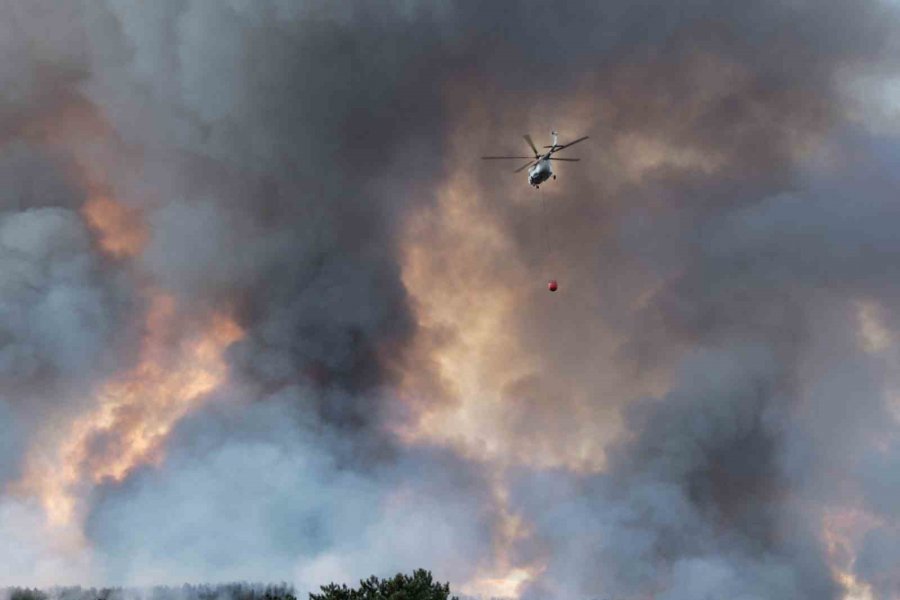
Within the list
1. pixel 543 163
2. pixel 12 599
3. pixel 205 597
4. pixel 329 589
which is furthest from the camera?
pixel 205 597

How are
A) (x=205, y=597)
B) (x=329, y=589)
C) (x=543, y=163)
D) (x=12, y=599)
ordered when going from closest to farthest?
1. (x=329, y=589)
2. (x=543, y=163)
3. (x=12, y=599)
4. (x=205, y=597)

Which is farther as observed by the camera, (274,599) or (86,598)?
(86,598)

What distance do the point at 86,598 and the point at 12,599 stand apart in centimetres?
1611

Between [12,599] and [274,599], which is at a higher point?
[12,599]

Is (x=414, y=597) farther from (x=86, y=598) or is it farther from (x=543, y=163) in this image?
(x=86, y=598)

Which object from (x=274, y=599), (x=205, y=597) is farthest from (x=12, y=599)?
(x=274, y=599)

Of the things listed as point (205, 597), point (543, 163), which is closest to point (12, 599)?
point (205, 597)

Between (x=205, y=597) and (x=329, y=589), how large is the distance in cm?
13278

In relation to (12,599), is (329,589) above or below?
below

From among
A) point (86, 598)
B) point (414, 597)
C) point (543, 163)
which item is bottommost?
point (414, 597)

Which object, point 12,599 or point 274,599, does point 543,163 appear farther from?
point 12,599

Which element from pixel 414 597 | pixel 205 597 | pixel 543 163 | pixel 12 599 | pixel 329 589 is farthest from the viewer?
pixel 205 597

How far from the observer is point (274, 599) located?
2913 inches

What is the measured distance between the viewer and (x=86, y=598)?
16888 cm
